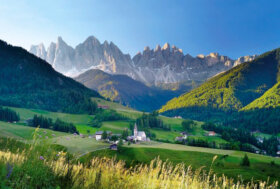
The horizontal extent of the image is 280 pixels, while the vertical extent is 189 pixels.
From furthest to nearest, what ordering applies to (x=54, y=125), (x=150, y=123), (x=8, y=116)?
(x=150, y=123) → (x=8, y=116) → (x=54, y=125)

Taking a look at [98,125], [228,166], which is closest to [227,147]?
[228,166]

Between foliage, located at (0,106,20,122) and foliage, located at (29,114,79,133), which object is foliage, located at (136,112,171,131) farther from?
foliage, located at (0,106,20,122)

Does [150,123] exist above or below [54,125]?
below

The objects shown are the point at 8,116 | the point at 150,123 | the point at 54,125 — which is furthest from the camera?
the point at 150,123

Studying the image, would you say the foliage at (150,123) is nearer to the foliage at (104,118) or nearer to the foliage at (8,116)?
the foliage at (104,118)

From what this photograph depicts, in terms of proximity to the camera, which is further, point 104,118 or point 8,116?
Answer: point 104,118

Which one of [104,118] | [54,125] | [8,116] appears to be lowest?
[54,125]

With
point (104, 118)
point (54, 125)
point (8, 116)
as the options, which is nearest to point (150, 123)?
point (104, 118)

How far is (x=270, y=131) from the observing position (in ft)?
593

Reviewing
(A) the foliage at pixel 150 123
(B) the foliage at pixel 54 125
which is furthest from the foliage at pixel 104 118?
(B) the foliage at pixel 54 125

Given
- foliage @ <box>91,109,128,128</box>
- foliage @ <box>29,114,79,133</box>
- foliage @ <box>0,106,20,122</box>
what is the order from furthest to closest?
foliage @ <box>91,109,128,128</box>
foliage @ <box>0,106,20,122</box>
foliage @ <box>29,114,79,133</box>

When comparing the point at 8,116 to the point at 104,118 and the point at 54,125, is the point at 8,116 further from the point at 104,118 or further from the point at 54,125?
the point at 104,118

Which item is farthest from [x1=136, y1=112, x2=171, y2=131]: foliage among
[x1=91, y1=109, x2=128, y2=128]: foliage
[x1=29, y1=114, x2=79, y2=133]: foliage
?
[x1=29, y1=114, x2=79, y2=133]: foliage

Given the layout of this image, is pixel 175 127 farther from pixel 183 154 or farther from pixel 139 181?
pixel 139 181
